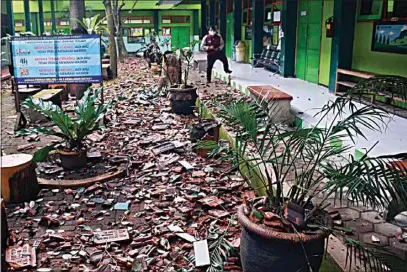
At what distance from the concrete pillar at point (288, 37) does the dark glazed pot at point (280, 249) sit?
9.83 metres

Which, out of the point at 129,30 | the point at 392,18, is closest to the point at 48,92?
the point at 392,18

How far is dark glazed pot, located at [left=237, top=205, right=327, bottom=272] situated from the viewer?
2613mm

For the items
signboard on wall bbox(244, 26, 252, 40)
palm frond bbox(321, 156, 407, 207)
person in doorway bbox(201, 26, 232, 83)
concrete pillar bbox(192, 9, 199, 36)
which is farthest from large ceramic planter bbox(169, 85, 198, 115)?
concrete pillar bbox(192, 9, 199, 36)

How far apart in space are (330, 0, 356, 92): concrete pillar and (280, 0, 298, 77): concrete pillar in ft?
9.57

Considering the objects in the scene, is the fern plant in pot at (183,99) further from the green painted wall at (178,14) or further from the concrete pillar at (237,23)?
the green painted wall at (178,14)

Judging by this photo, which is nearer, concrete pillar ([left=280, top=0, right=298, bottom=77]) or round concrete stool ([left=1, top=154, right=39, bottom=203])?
round concrete stool ([left=1, top=154, right=39, bottom=203])

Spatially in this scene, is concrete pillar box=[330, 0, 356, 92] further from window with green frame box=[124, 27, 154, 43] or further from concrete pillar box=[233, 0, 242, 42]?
window with green frame box=[124, 27, 154, 43]

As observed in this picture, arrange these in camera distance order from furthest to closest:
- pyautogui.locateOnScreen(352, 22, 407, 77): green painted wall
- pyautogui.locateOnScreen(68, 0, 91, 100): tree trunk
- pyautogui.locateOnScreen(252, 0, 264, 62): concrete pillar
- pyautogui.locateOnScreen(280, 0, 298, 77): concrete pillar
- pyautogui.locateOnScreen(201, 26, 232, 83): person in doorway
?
pyautogui.locateOnScreen(252, 0, 264, 62): concrete pillar < pyautogui.locateOnScreen(280, 0, 298, 77): concrete pillar < pyautogui.locateOnScreen(201, 26, 232, 83): person in doorway < pyautogui.locateOnScreen(68, 0, 91, 100): tree trunk < pyautogui.locateOnScreen(352, 22, 407, 77): green painted wall

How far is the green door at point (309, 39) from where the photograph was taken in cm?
1061

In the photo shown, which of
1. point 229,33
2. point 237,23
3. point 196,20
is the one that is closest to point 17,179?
point 237,23

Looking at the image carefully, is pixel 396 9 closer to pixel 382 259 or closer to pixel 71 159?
pixel 71 159

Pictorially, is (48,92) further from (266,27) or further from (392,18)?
(266,27)

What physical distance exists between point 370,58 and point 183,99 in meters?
3.82

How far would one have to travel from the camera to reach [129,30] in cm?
3031
